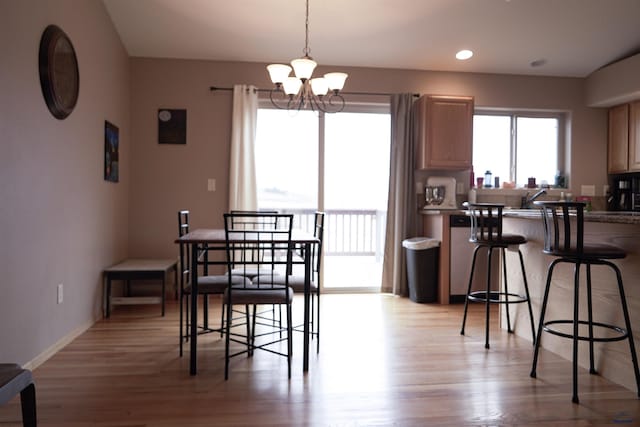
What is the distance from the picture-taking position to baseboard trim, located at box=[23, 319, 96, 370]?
8.63ft

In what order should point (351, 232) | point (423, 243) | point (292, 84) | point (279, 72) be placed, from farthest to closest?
point (351, 232), point (423, 243), point (292, 84), point (279, 72)

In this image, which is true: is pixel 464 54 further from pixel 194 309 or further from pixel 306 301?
pixel 194 309

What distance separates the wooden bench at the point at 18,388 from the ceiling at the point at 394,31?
3.27m

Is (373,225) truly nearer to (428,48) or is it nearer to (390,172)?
(390,172)

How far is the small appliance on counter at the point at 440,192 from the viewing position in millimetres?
4848

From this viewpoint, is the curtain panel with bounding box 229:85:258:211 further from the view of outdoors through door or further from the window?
the window

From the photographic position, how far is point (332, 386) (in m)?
2.43

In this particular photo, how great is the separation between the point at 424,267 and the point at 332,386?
2.34 meters

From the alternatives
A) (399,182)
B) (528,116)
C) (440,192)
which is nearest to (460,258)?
(440,192)

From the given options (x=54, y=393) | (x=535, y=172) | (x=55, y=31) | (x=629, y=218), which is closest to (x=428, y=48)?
(x=535, y=172)

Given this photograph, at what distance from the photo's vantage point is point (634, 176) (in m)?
4.96

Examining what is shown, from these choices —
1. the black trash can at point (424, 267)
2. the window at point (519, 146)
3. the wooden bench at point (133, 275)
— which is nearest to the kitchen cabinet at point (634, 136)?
the window at point (519, 146)

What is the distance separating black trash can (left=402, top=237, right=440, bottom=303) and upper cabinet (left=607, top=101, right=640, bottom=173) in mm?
2289

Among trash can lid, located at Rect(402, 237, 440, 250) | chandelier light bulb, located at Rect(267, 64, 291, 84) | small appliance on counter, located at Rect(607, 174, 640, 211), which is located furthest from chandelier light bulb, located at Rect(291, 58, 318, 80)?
small appliance on counter, located at Rect(607, 174, 640, 211)
